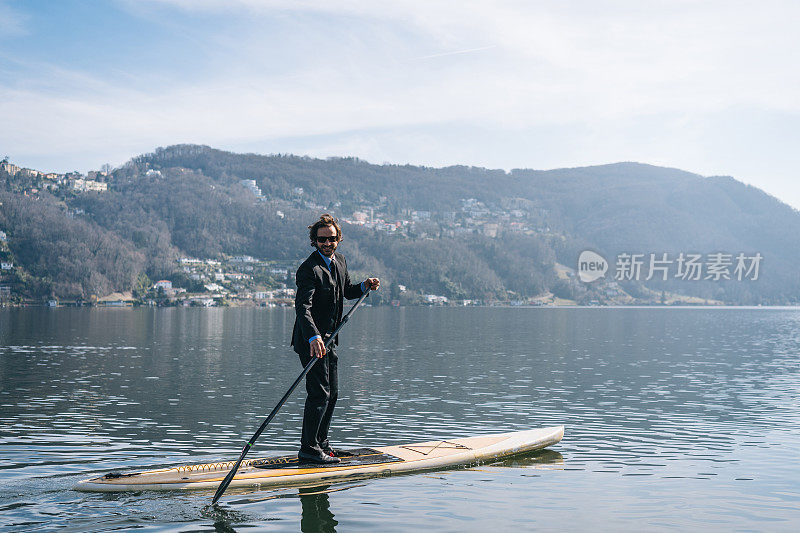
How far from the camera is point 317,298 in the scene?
12.3 m

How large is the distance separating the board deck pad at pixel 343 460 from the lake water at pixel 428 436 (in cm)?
48

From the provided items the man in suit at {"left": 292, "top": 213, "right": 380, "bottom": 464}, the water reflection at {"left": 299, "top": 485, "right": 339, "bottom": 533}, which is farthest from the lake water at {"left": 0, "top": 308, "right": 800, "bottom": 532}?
the man in suit at {"left": 292, "top": 213, "right": 380, "bottom": 464}

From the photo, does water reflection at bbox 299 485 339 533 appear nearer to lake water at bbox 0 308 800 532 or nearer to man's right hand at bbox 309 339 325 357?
lake water at bbox 0 308 800 532

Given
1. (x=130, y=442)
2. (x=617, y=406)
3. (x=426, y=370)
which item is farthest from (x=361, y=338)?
(x=130, y=442)

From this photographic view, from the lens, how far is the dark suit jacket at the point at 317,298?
1193 cm

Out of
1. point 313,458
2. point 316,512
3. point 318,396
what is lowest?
point 316,512

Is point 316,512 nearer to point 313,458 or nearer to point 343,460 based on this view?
point 313,458

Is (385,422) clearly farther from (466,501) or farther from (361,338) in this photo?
(361,338)

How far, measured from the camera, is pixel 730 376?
3916 cm

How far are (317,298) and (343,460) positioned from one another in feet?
10.5

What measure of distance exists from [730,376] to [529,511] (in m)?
31.3

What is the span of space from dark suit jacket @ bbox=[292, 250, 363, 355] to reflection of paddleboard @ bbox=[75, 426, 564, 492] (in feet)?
7.06

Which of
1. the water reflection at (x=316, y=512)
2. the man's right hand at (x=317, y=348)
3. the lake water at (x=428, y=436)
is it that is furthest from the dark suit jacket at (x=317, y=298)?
the lake water at (x=428, y=436)

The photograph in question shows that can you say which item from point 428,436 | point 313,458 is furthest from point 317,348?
point 428,436
